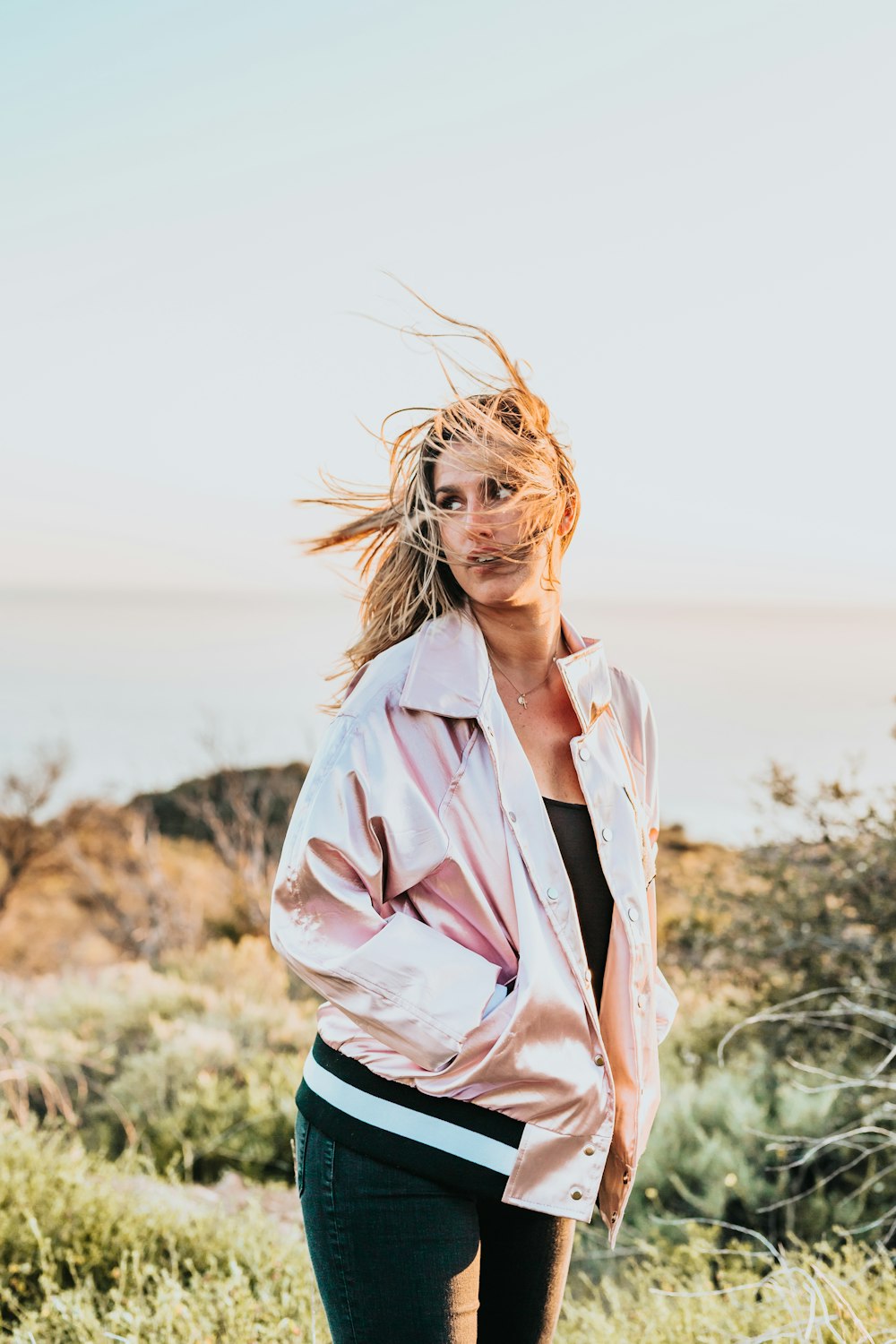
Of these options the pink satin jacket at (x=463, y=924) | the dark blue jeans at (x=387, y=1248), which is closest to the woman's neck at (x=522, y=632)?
the pink satin jacket at (x=463, y=924)

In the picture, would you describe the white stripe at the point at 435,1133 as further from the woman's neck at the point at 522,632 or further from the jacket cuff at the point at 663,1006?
the woman's neck at the point at 522,632

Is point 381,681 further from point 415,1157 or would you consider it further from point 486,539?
point 415,1157

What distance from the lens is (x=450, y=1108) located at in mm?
1911

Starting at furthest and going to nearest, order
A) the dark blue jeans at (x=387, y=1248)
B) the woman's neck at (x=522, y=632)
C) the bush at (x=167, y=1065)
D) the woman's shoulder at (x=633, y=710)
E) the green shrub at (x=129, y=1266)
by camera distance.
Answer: the bush at (x=167, y=1065) < the green shrub at (x=129, y=1266) < the woman's shoulder at (x=633, y=710) < the woman's neck at (x=522, y=632) < the dark blue jeans at (x=387, y=1248)

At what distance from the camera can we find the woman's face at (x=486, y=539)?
216 cm

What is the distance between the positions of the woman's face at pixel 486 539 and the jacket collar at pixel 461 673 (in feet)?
0.28

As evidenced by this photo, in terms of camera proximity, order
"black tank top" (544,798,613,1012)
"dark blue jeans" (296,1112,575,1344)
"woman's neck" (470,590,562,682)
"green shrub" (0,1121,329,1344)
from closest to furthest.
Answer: "dark blue jeans" (296,1112,575,1344), "black tank top" (544,798,613,1012), "woman's neck" (470,590,562,682), "green shrub" (0,1121,329,1344)

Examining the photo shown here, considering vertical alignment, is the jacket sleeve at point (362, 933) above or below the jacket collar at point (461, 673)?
below

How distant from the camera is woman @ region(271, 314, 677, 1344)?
6.11 feet

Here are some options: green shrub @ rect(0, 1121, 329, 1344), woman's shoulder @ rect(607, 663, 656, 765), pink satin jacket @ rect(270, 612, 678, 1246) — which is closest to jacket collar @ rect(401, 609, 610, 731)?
pink satin jacket @ rect(270, 612, 678, 1246)

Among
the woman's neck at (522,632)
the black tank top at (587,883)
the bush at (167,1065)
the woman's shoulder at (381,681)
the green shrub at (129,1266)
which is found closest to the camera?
the woman's shoulder at (381,681)

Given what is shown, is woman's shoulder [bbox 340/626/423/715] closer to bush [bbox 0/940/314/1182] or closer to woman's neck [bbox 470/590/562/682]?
woman's neck [bbox 470/590/562/682]

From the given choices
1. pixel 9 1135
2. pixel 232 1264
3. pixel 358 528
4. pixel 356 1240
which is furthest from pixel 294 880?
pixel 9 1135

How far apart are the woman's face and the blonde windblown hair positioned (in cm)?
1
